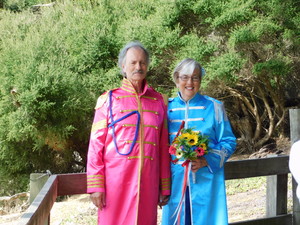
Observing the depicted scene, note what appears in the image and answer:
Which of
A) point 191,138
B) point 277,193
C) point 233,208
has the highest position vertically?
point 191,138

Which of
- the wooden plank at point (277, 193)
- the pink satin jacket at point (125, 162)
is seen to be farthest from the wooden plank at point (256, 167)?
the pink satin jacket at point (125, 162)

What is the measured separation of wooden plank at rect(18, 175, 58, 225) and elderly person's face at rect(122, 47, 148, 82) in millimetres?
892

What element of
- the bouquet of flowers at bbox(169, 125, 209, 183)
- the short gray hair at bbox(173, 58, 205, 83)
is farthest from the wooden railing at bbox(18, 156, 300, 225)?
the short gray hair at bbox(173, 58, 205, 83)

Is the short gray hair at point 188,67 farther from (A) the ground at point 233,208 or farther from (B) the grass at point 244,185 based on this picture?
(B) the grass at point 244,185

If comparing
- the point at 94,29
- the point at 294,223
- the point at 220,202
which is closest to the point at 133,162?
the point at 220,202

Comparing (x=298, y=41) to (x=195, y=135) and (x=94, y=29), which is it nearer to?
(x=94, y=29)

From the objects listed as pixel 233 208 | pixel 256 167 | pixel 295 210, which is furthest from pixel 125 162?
pixel 233 208

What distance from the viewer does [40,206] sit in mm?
2473

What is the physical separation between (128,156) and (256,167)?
1527 mm

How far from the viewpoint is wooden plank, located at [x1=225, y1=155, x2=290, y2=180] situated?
385 centimetres

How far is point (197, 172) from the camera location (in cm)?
321

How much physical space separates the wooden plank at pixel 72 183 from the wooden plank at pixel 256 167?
3.90ft

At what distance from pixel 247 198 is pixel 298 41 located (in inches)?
248

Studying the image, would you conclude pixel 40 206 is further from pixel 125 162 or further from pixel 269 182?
pixel 269 182
